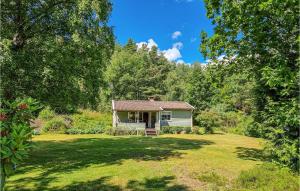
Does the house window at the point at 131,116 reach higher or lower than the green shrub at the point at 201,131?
higher

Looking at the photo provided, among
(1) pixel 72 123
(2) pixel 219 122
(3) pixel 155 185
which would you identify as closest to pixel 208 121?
(2) pixel 219 122

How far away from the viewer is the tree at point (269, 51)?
9.45 meters

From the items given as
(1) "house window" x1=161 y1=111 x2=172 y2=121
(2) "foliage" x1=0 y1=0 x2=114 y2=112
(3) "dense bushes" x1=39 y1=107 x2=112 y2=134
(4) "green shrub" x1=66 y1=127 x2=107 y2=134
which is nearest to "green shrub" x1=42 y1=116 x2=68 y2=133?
(3) "dense bushes" x1=39 y1=107 x2=112 y2=134

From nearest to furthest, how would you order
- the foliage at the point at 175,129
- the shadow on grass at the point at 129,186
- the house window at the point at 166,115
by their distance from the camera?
the shadow on grass at the point at 129,186 → the foliage at the point at 175,129 → the house window at the point at 166,115

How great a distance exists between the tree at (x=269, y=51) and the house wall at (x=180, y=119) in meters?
20.9

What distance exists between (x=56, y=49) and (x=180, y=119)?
24.7 metres

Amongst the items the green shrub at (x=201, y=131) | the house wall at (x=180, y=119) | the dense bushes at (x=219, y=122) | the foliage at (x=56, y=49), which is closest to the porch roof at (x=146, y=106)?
the house wall at (x=180, y=119)

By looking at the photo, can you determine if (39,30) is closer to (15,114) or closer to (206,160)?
(15,114)

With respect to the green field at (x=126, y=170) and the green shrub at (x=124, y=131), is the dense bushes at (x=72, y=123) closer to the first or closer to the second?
the green shrub at (x=124, y=131)

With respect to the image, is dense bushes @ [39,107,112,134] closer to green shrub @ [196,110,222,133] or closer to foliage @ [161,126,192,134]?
foliage @ [161,126,192,134]

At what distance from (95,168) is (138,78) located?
1822 inches

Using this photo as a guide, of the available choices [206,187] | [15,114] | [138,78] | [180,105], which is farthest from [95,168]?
[138,78]

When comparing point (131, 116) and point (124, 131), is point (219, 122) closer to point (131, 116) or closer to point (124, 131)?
point (131, 116)

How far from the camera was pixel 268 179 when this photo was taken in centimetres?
923
